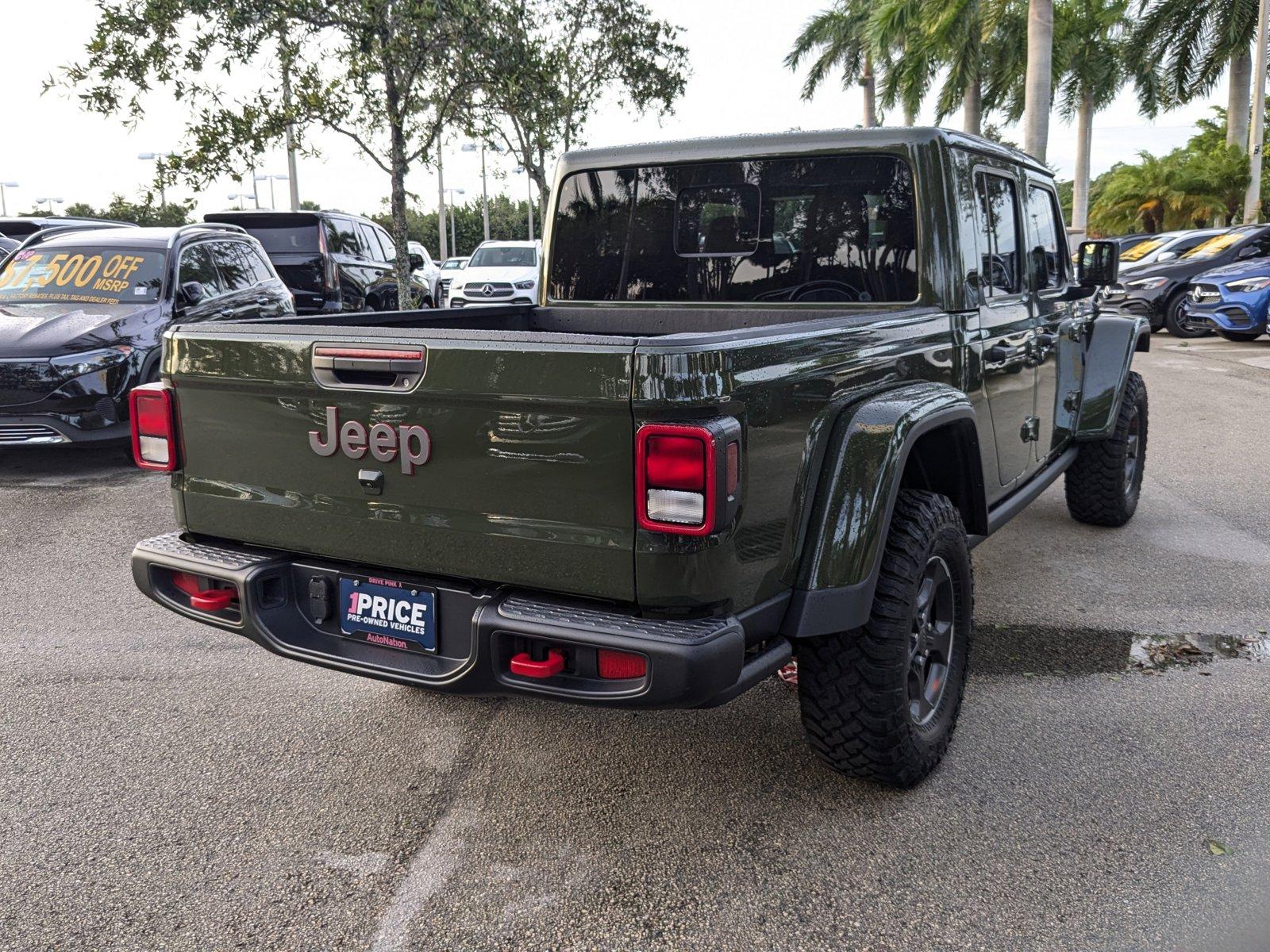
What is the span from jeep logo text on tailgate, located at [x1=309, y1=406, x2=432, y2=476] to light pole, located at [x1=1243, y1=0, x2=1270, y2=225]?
28.6m

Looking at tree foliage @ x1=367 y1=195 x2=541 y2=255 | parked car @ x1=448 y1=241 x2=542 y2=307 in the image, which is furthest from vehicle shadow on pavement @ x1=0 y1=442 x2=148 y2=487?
tree foliage @ x1=367 y1=195 x2=541 y2=255

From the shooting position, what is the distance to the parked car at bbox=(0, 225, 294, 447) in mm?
7367

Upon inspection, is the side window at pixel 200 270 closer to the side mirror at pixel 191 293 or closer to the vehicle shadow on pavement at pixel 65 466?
the side mirror at pixel 191 293

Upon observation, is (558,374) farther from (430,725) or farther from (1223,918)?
Answer: (1223,918)

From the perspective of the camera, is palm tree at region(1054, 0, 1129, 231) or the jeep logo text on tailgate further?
palm tree at region(1054, 0, 1129, 231)

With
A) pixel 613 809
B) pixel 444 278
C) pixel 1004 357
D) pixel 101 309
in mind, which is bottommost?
pixel 613 809

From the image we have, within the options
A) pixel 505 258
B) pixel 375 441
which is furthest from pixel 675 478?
pixel 505 258

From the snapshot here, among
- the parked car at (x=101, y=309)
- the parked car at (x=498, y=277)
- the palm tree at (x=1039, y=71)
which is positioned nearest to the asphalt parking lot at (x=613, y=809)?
the parked car at (x=101, y=309)

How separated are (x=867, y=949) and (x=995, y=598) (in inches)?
111

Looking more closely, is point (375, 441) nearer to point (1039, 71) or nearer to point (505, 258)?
point (505, 258)

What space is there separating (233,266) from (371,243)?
6425mm

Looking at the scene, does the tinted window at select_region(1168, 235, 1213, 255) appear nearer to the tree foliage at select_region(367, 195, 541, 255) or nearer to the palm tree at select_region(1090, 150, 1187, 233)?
the palm tree at select_region(1090, 150, 1187, 233)

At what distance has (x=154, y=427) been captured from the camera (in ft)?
10.6

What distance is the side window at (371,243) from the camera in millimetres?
15375
